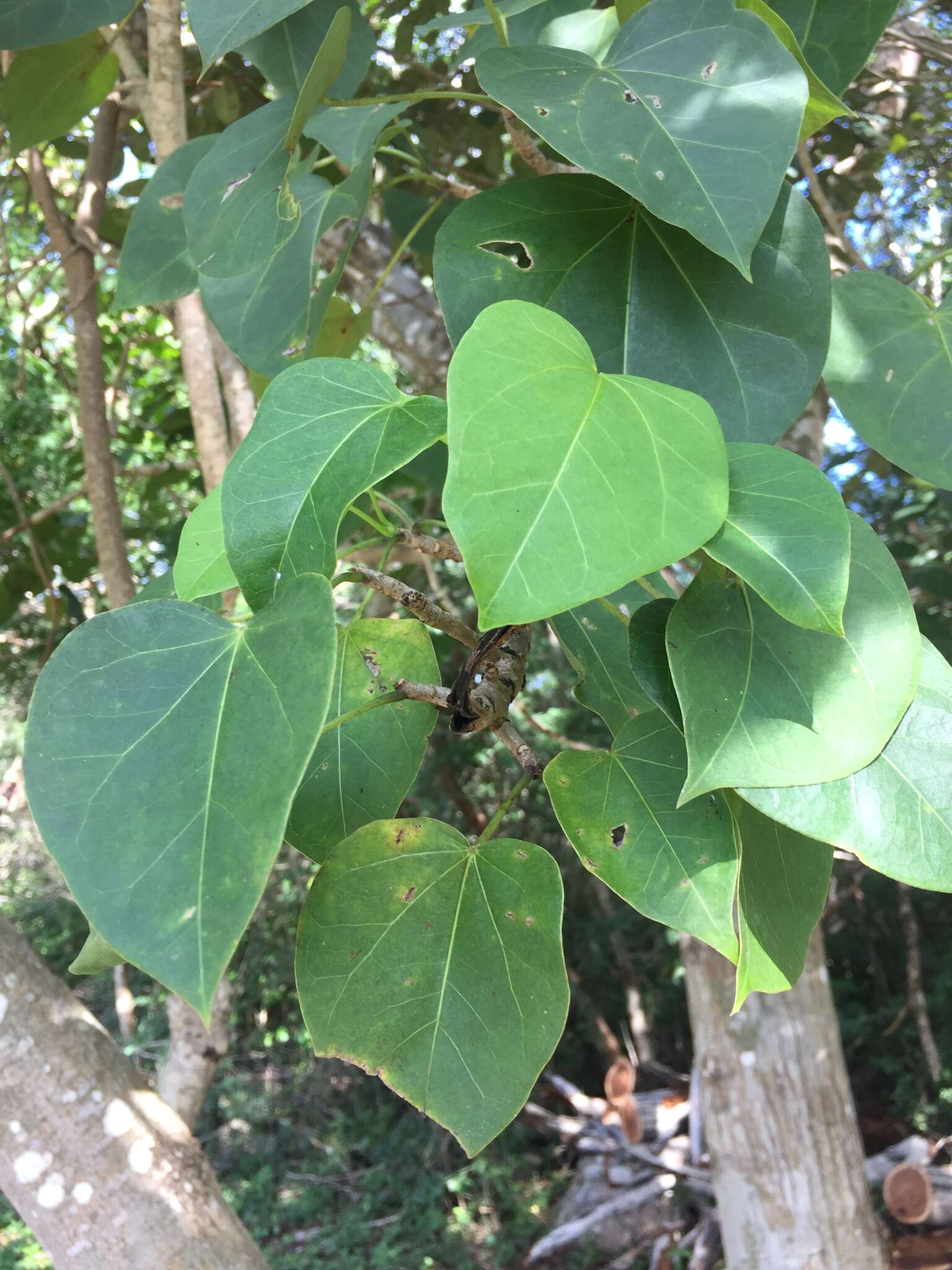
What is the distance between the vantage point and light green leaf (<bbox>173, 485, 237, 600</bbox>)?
38 cm

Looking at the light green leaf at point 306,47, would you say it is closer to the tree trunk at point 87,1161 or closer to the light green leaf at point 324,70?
the light green leaf at point 324,70

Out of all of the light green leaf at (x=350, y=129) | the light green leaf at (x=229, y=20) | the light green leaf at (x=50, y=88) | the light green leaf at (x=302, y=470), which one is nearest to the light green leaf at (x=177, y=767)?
the light green leaf at (x=302, y=470)

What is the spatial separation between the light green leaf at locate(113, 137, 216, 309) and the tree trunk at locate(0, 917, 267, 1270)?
2.27ft

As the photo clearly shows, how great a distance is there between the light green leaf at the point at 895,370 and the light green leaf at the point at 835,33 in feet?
0.38

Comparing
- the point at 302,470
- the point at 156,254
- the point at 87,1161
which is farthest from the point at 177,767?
the point at 87,1161

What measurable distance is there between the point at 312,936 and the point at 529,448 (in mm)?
229

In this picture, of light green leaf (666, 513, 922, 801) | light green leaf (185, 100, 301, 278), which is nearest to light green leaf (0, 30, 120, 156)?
light green leaf (185, 100, 301, 278)

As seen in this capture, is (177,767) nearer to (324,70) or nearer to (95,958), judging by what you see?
(95,958)

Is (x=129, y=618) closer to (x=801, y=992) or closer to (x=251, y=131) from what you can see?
(x=251, y=131)

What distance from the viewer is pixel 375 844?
41 centimetres

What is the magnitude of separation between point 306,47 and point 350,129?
0.27 feet

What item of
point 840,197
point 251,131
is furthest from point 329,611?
point 840,197

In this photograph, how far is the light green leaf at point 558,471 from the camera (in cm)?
27

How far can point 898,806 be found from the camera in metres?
0.35
